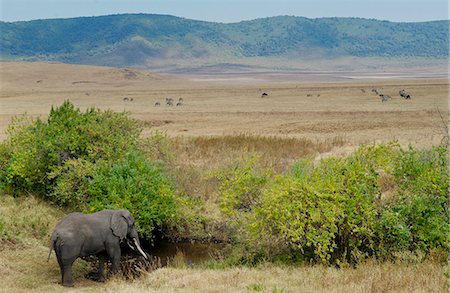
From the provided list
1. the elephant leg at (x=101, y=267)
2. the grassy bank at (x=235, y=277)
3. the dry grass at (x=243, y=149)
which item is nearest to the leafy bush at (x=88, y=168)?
the elephant leg at (x=101, y=267)

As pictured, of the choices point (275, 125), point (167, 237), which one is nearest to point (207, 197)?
point (167, 237)

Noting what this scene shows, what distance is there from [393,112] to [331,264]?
3392cm

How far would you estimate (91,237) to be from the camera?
12602 millimetres

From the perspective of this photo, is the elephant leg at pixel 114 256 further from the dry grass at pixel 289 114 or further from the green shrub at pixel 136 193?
the dry grass at pixel 289 114

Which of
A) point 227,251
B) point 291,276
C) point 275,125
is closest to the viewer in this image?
point 291,276

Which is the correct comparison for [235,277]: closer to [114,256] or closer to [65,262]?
[114,256]

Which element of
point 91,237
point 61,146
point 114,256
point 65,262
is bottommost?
point 114,256

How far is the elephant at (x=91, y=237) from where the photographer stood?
39.8 ft

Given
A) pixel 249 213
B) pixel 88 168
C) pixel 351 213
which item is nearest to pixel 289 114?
pixel 88 168

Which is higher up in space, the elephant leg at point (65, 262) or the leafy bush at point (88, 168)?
the leafy bush at point (88, 168)

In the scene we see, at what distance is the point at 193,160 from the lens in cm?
2412

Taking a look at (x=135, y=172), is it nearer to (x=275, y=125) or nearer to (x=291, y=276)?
(x=291, y=276)

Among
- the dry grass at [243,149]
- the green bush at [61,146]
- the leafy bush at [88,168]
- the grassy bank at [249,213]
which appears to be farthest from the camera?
the dry grass at [243,149]

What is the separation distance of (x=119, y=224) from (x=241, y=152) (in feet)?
38.9
